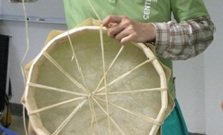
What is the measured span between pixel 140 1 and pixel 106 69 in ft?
0.66

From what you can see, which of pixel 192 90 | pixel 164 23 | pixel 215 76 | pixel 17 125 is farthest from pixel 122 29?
pixel 17 125

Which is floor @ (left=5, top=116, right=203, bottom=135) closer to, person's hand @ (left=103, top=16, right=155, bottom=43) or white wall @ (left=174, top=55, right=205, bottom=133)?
white wall @ (left=174, top=55, right=205, bottom=133)

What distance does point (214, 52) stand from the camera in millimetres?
2252

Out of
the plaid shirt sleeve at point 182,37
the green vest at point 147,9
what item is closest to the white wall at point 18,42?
the green vest at point 147,9

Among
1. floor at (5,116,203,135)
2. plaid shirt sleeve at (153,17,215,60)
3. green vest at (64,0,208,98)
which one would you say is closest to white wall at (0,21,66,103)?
floor at (5,116,203,135)

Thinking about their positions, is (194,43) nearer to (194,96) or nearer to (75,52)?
(75,52)

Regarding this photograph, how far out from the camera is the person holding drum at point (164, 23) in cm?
79

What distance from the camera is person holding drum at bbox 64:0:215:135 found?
79 centimetres

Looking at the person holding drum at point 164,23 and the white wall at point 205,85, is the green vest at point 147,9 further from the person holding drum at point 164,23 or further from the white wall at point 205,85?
the white wall at point 205,85

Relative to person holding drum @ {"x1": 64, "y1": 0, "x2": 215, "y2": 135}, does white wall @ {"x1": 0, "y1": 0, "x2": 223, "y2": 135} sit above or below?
below

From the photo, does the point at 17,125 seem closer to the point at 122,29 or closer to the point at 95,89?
the point at 95,89

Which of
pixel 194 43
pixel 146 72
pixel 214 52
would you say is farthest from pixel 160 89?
pixel 214 52

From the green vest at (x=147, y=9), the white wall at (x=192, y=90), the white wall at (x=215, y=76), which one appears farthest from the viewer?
the white wall at (x=192, y=90)

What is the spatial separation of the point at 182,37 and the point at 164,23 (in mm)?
50
